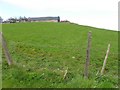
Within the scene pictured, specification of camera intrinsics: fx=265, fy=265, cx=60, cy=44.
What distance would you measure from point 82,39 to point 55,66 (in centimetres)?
1269

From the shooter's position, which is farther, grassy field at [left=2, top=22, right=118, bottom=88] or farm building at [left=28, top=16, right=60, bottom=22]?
farm building at [left=28, top=16, right=60, bottom=22]

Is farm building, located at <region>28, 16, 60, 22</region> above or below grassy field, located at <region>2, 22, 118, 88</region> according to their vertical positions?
above

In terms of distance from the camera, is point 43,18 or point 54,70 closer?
point 54,70

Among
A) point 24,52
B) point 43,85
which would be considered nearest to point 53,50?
point 24,52

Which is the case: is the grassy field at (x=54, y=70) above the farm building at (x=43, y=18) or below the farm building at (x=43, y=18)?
below

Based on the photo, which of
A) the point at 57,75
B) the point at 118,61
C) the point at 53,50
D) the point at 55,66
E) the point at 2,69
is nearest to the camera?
the point at 57,75

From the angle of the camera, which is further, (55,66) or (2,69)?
(55,66)

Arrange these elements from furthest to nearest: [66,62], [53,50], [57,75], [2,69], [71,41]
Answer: [71,41]
[53,50]
[66,62]
[2,69]
[57,75]

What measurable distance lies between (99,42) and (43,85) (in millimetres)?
15687

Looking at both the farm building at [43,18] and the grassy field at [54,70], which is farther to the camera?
the farm building at [43,18]

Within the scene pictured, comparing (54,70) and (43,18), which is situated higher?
(43,18)

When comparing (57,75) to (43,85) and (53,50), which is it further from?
(53,50)

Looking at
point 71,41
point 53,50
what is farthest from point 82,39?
point 53,50

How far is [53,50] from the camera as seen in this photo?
18281 millimetres
